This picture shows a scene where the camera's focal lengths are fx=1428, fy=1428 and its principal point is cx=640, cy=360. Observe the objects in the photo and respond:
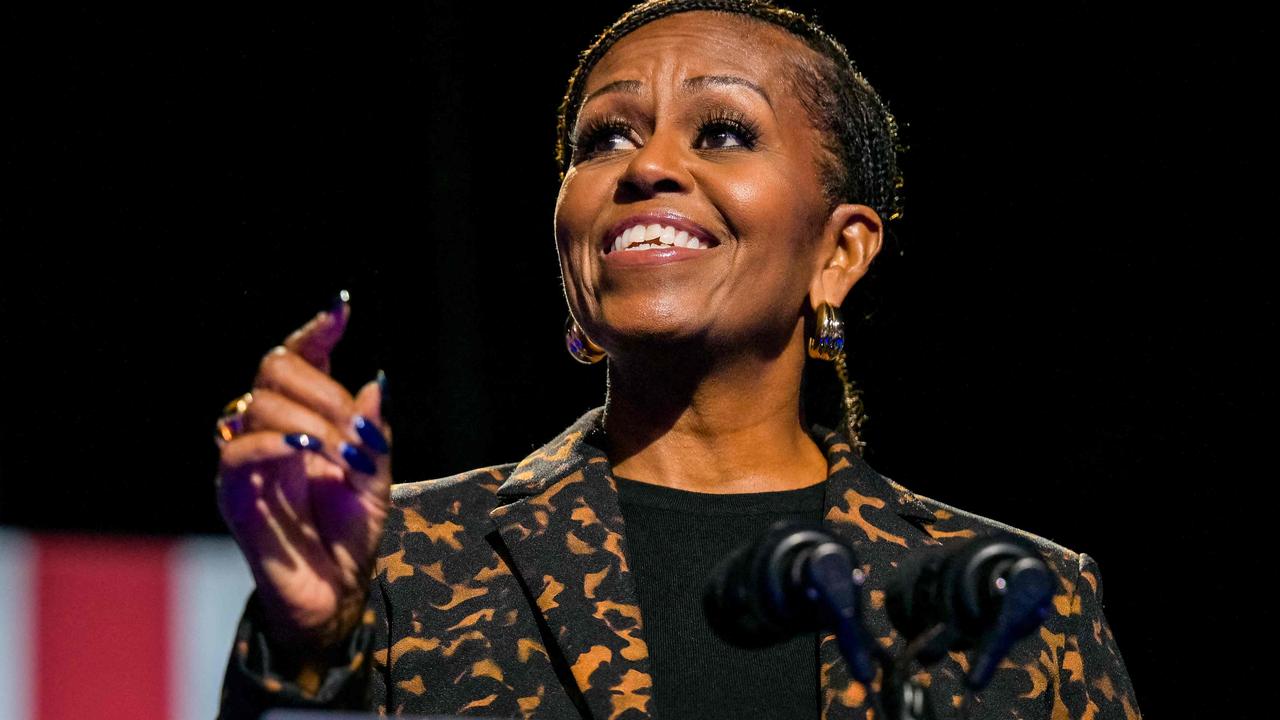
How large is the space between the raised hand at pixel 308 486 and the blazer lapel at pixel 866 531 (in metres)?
0.73

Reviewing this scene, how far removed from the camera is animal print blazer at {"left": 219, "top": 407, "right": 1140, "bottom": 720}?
1.89 meters

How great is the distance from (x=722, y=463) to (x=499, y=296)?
1.54 m

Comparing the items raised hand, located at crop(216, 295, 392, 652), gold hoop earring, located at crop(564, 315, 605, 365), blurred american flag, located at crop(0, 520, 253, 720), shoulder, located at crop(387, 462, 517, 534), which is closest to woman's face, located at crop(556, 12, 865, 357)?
gold hoop earring, located at crop(564, 315, 605, 365)

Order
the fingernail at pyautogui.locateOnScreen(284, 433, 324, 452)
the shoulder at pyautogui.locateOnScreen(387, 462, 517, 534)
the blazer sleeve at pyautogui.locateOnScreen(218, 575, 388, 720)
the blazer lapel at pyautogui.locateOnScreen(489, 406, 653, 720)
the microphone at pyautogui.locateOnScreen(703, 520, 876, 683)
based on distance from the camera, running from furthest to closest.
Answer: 1. the shoulder at pyautogui.locateOnScreen(387, 462, 517, 534)
2. the blazer lapel at pyautogui.locateOnScreen(489, 406, 653, 720)
3. the blazer sleeve at pyautogui.locateOnScreen(218, 575, 388, 720)
4. the fingernail at pyautogui.locateOnScreen(284, 433, 324, 452)
5. the microphone at pyautogui.locateOnScreen(703, 520, 876, 683)

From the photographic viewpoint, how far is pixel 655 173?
7.14 feet

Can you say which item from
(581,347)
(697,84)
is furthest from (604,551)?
(697,84)

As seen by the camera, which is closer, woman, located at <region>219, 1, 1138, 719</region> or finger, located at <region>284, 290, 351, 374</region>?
finger, located at <region>284, 290, 351, 374</region>

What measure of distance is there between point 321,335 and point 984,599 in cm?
65

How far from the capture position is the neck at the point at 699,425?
2.27m

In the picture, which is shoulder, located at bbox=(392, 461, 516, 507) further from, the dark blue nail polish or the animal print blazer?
the dark blue nail polish

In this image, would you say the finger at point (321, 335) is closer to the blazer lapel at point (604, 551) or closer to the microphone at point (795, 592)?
the microphone at point (795, 592)

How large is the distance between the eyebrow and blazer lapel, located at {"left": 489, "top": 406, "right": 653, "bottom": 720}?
1.89 feet

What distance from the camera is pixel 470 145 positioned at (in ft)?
12.2

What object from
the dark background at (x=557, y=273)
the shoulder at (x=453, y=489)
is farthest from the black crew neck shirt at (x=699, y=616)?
the dark background at (x=557, y=273)
